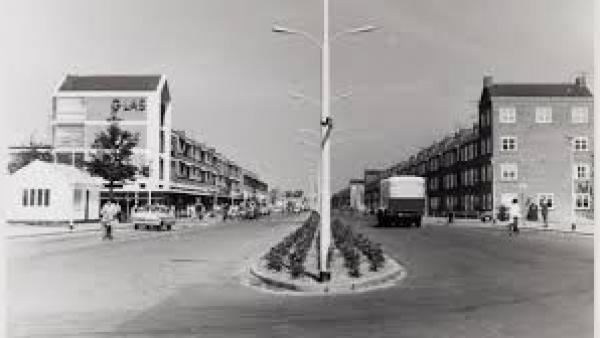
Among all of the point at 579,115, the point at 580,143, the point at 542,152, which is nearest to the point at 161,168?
the point at 542,152

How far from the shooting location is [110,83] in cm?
7438

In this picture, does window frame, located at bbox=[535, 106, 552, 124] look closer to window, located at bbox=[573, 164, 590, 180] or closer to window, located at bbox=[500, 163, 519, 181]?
window, located at bbox=[573, 164, 590, 180]

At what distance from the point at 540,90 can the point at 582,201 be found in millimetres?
13546

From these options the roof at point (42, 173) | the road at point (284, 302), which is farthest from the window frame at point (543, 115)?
the road at point (284, 302)

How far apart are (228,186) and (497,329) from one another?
14316cm

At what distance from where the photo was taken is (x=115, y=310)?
13.6 metres

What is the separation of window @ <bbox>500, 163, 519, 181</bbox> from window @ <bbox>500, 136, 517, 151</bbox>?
66.6 inches

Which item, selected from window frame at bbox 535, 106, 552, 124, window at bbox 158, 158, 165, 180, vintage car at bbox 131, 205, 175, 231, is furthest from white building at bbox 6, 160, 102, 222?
window frame at bbox 535, 106, 552, 124

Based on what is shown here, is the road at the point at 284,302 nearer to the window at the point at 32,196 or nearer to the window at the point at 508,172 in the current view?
the window at the point at 32,196

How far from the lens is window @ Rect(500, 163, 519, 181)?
81.7 meters

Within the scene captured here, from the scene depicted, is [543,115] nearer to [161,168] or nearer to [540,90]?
[540,90]

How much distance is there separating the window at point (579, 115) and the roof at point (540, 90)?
1223 mm

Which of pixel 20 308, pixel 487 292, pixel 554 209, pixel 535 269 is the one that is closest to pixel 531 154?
pixel 554 209

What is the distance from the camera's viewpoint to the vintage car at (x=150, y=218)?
168ft
